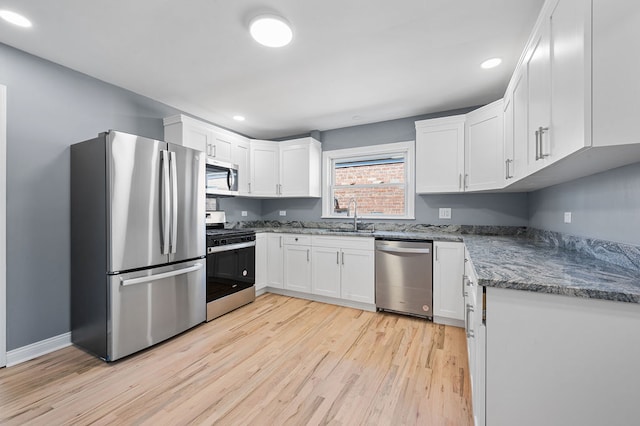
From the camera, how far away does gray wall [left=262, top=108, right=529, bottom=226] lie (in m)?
3.10

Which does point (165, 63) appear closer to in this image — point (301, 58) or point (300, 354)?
point (301, 58)

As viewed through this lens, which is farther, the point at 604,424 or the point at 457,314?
the point at 457,314

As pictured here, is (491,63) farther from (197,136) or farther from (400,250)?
(197,136)

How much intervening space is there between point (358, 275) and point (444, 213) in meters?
1.38

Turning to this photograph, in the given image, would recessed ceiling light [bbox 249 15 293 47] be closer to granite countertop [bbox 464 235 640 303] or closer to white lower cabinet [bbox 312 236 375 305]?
granite countertop [bbox 464 235 640 303]

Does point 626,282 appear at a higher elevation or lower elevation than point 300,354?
higher

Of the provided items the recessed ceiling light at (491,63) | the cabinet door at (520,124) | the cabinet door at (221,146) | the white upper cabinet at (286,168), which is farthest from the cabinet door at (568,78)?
the cabinet door at (221,146)

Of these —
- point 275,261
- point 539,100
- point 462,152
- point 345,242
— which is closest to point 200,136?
point 275,261

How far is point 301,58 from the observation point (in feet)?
7.31

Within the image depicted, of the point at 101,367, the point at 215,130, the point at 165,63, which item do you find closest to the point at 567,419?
the point at 101,367

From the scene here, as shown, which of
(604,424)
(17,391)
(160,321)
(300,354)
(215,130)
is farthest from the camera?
(215,130)

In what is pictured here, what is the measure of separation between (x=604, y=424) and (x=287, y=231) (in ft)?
10.2

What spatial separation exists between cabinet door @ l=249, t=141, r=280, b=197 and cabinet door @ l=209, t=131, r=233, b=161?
0.47 meters

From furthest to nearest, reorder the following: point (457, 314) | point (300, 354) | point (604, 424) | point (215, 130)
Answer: point (215, 130) → point (457, 314) → point (300, 354) → point (604, 424)
